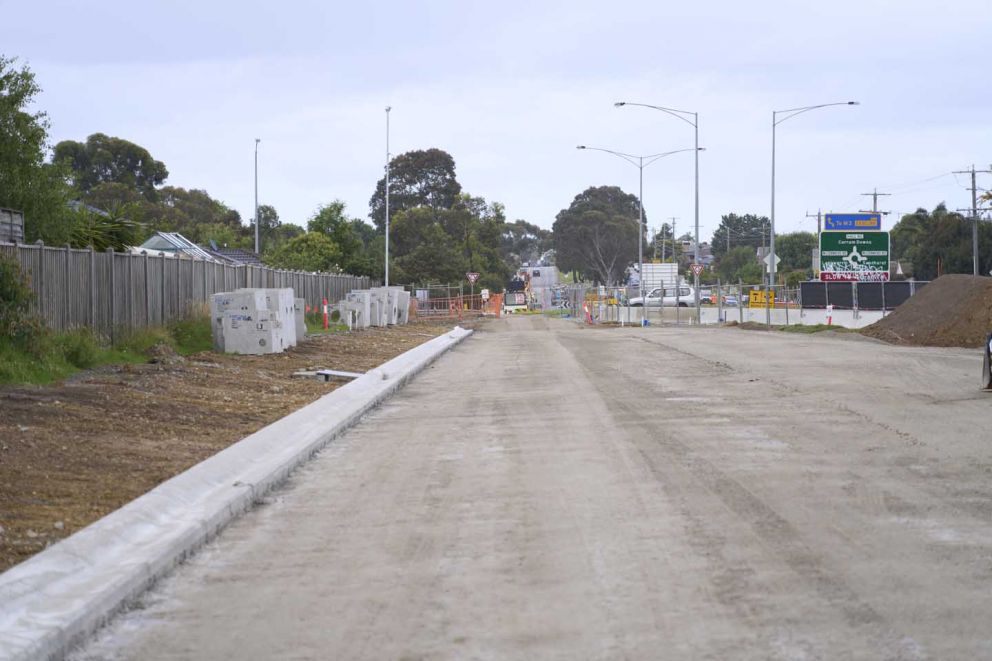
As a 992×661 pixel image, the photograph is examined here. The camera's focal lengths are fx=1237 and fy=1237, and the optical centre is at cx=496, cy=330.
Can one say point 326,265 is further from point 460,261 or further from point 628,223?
point 628,223

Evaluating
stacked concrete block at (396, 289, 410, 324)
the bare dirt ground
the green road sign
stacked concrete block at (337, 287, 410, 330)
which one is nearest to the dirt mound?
the green road sign

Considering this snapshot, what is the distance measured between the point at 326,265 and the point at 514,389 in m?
59.8

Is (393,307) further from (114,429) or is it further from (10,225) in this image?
(114,429)

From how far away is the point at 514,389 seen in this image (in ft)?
67.6

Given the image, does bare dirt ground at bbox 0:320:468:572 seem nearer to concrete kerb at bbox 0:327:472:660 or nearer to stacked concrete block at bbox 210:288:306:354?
concrete kerb at bbox 0:327:472:660

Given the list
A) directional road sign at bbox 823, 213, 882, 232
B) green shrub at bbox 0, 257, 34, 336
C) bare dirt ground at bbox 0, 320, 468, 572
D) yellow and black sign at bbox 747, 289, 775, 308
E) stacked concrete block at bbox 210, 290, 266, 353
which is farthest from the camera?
yellow and black sign at bbox 747, 289, 775, 308

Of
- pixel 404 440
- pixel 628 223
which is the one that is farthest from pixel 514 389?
pixel 628 223

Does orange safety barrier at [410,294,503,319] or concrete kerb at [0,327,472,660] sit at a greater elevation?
orange safety barrier at [410,294,503,319]

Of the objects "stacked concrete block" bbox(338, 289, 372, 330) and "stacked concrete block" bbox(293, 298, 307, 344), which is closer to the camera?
"stacked concrete block" bbox(293, 298, 307, 344)

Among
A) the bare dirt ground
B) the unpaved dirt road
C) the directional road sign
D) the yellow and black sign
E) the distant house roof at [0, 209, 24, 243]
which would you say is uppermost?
the directional road sign

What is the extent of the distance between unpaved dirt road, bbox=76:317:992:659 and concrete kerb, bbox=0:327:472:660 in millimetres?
177

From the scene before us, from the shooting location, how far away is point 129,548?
7.93m

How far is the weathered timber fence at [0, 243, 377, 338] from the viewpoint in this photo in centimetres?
2095

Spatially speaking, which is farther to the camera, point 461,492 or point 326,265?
point 326,265
